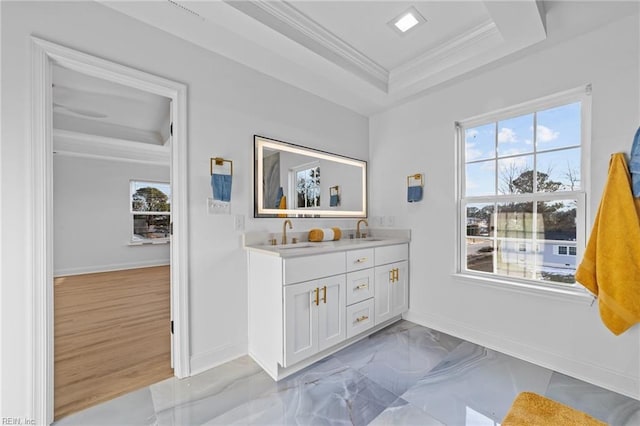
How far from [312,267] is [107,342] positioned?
6.89 feet

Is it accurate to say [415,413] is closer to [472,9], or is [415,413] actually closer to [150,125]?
[472,9]

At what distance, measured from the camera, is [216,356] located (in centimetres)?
213

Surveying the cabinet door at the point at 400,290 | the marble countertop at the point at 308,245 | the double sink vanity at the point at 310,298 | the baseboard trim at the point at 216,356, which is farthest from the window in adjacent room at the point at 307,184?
the baseboard trim at the point at 216,356

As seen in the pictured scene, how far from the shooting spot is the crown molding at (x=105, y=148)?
449 cm

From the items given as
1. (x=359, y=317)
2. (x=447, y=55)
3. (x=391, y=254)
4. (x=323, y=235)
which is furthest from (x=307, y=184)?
(x=447, y=55)

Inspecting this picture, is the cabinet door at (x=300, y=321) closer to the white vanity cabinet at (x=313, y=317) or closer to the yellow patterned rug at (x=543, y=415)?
the white vanity cabinet at (x=313, y=317)

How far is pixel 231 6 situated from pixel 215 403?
2.47 m

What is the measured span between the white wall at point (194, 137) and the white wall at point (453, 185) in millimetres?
820

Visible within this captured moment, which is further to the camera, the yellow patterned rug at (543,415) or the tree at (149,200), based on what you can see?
the tree at (149,200)

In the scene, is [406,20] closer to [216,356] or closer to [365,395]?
[365,395]

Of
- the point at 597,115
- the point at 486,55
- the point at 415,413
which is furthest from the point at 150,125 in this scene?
the point at 597,115

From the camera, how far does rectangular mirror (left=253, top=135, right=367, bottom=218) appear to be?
2.42m

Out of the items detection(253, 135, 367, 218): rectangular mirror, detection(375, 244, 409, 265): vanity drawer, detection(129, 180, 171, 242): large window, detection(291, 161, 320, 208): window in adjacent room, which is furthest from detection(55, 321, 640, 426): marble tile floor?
detection(129, 180, 171, 242): large window

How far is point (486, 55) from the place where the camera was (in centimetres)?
222
